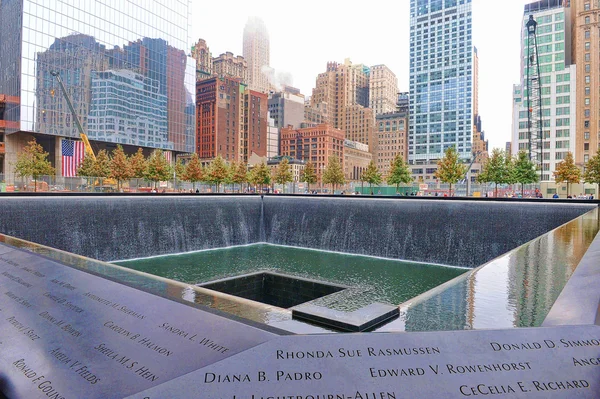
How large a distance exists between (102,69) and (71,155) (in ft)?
37.0

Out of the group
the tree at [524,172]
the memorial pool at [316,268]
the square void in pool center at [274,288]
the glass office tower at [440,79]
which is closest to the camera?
the square void in pool center at [274,288]

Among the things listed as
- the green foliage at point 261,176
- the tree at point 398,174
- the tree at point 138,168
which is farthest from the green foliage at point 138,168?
the tree at point 398,174

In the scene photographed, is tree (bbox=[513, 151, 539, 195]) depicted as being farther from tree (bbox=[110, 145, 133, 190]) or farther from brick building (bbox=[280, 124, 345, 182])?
brick building (bbox=[280, 124, 345, 182])

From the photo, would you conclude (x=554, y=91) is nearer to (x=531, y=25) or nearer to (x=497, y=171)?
(x=531, y=25)

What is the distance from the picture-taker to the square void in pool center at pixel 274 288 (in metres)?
11.3

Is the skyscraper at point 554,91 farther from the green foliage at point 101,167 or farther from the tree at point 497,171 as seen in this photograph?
the green foliage at point 101,167

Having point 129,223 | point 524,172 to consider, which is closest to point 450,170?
point 524,172

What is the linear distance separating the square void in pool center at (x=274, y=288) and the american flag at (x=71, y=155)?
42.9m

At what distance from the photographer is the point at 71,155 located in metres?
48.4

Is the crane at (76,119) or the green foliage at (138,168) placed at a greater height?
the crane at (76,119)

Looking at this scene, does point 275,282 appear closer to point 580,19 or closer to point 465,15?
point 580,19

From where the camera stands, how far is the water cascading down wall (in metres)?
16.5

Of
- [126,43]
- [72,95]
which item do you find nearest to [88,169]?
[72,95]

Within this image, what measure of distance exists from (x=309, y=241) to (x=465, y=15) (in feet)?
429
